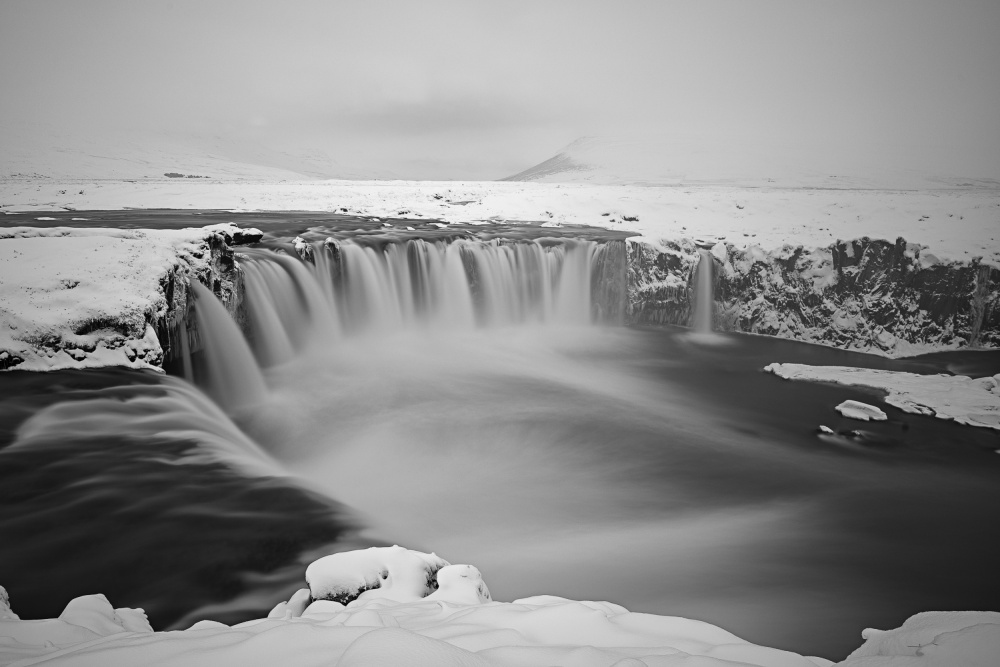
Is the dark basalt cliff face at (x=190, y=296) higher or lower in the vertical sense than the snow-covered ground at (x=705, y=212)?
lower

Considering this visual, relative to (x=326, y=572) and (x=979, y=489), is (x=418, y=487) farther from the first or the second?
(x=979, y=489)

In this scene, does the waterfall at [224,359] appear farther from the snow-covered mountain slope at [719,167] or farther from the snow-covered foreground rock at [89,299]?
the snow-covered mountain slope at [719,167]

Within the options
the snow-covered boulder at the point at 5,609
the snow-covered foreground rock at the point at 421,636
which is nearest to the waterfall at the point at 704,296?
the snow-covered foreground rock at the point at 421,636

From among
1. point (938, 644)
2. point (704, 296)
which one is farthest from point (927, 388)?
point (938, 644)

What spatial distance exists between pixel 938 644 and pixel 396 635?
8.47ft

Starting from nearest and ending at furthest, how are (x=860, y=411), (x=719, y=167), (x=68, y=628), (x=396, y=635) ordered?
(x=396, y=635) → (x=68, y=628) → (x=860, y=411) → (x=719, y=167)

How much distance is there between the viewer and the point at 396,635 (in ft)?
7.60

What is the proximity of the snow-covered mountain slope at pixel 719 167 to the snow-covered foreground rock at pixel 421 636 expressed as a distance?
258 feet

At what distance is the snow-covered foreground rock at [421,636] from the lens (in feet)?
8.05

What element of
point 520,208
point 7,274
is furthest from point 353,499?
point 520,208

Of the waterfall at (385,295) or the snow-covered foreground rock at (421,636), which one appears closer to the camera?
the snow-covered foreground rock at (421,636)

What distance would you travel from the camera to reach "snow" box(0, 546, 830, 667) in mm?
2465

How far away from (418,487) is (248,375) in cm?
526

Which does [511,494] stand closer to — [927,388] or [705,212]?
[927,388]
